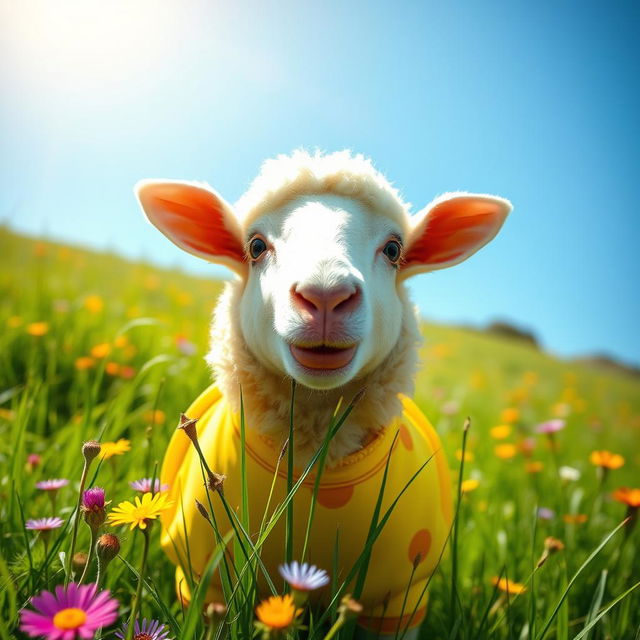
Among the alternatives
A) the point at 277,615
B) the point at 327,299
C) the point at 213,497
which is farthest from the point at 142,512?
the point at 327,299

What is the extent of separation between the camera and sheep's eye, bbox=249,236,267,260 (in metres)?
1.48

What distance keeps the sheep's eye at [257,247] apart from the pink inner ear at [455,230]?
52cm

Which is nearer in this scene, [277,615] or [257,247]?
[277,615]

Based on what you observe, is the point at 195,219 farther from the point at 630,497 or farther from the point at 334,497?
the point at 630,497

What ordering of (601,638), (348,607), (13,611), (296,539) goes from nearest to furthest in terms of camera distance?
1. (348,607)
2. (13,611)
3. (296,539)
4. (601,638)

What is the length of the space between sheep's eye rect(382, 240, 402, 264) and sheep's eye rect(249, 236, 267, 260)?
40cm

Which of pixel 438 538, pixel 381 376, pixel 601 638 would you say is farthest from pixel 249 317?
pixel 601 638

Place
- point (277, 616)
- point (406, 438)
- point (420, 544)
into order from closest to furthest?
point (277, 616), point (420, 544), point (406, 438)

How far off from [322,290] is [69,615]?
78 cm

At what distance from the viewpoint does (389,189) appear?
1.56m

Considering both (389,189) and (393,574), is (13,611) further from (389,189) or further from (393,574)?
(389,189)

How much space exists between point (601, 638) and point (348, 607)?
1.66 meters

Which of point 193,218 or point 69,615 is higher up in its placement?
point 193,218

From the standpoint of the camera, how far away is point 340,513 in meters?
1.33
